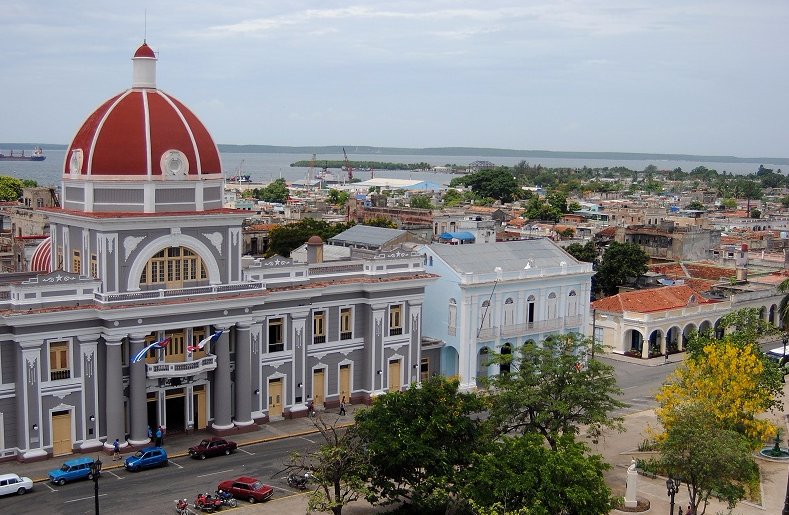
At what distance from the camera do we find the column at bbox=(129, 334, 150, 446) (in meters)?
41.3

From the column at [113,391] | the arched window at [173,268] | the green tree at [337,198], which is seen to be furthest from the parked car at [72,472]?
the green tree at [337,198]

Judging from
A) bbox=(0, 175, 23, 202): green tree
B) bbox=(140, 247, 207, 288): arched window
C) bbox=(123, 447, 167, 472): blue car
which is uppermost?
bbox=(140, 247, 207, 288): arched window

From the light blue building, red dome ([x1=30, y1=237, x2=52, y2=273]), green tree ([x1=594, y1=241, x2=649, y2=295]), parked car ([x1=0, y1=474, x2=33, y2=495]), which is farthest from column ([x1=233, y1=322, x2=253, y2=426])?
green tree ([x1=594, y1=241, x2=649, y2=295])

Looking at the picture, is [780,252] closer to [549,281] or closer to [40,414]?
[549,281]

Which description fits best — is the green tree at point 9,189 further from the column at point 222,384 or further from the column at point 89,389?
the column at point 89,389

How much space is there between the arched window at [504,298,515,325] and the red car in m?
23.6

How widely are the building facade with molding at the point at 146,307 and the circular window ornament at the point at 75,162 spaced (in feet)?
0.33

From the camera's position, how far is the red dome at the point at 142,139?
42.0 m

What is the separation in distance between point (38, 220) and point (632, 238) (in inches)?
2325

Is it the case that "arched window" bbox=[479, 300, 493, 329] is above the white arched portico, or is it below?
below

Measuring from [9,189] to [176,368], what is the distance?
10249 cm

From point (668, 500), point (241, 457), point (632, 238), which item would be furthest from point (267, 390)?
point (632, 238)

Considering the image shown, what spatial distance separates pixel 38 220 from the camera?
86.9 metres

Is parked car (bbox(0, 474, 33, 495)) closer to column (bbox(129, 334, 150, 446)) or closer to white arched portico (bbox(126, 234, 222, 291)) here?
column (bbox(129, 334, 150, 446))
